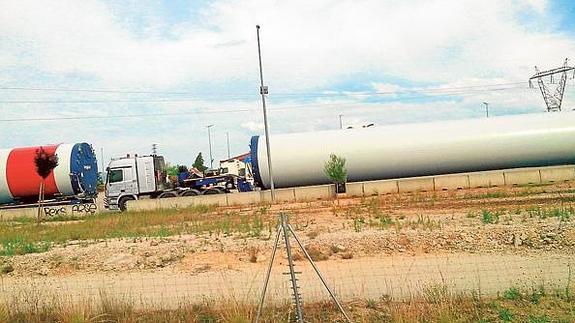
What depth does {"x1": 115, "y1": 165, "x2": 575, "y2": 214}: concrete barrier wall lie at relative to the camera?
29.8m

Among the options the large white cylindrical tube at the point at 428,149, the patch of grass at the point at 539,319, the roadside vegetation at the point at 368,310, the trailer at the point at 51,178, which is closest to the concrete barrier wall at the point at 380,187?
the large white cylindrical tube at the point at 428,149

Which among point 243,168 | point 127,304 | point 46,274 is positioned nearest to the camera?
point 127,304

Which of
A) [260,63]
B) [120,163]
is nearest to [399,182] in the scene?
[260,63]

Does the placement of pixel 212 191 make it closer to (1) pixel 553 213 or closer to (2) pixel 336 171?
(2) pixel 336 171

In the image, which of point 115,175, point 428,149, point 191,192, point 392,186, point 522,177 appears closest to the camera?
point 522,177

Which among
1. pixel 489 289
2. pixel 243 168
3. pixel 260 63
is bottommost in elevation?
pixel 489 289

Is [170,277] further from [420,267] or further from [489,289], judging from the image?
[489,289]

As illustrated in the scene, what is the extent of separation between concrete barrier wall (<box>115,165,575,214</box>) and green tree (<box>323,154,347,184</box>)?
2.17ft

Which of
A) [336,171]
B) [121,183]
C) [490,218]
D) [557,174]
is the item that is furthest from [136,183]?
[557,174]

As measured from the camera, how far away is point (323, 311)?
7.06 m

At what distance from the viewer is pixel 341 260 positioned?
11414mm

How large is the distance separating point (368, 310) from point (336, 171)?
2370cm

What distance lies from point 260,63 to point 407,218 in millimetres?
16154

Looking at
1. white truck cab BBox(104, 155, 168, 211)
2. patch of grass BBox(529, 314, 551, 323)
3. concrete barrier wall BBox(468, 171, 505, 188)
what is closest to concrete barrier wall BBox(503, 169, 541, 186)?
concrete barrier wall BBox(468, 171, 505, 188)
